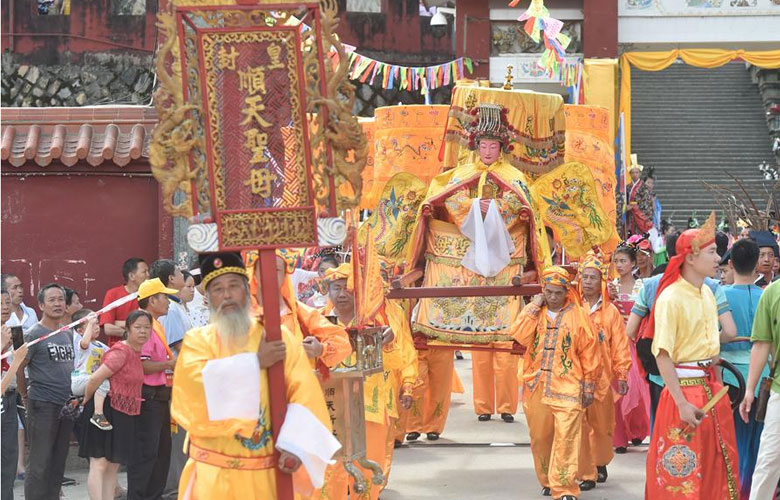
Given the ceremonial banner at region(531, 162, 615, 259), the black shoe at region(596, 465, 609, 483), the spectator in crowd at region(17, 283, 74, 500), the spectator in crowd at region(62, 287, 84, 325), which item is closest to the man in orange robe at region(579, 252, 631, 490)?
the black shoe at region(596, 465, 609, 483)

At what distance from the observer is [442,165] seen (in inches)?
423

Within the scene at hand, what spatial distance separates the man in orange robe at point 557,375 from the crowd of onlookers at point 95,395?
2.43 m

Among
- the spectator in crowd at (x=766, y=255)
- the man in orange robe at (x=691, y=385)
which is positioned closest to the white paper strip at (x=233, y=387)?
the man in orange robe at (x=691, y=385)

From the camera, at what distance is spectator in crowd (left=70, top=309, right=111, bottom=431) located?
A: 8.00 metres

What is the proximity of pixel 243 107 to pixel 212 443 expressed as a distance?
138 cm

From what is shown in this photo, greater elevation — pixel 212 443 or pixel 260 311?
pixel 260 311

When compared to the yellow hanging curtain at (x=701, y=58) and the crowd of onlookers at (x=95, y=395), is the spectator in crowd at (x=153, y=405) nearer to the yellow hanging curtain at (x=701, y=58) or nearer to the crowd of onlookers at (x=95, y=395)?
the crowd of onlookers at (x=95, y=395)

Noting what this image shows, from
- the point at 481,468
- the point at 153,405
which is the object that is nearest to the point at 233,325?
the point at 153,405

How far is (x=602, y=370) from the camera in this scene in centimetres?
938

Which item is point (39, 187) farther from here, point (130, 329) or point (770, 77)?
point (770, 77)

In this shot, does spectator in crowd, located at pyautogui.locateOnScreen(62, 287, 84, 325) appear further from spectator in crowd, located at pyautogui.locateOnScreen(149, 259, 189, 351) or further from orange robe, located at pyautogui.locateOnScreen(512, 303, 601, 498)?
orange robe, located at pyautogui.locateOnScreen(512, 303, 601, 498)

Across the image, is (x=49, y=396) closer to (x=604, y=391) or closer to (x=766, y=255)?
(x=604, y=391)

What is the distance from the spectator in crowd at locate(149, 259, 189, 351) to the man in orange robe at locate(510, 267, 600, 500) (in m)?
2.30

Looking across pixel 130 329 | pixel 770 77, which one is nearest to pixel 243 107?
pixel 130 329
